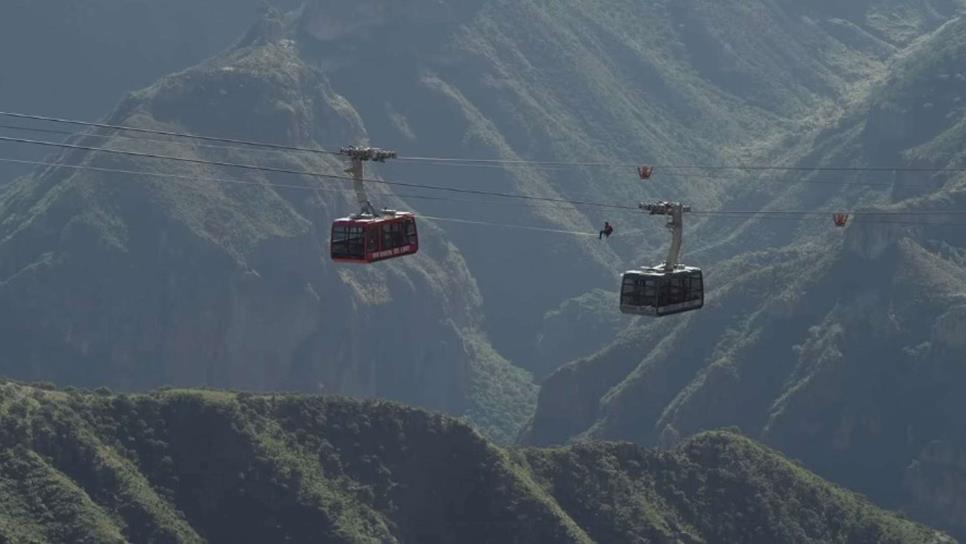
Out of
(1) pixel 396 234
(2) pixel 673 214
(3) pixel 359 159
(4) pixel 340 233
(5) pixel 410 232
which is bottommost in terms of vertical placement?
(4) pixel 340 233

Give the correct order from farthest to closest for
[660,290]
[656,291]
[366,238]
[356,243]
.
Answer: [356,243] < [366,238] < [660,290] < [656,291]

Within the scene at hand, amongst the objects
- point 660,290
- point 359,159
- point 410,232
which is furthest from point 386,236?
point 660,290

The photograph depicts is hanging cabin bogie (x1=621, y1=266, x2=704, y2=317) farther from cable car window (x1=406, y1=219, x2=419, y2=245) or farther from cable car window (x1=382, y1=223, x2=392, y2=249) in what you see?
cable car window (x1=382, y1=223, x2=392, y2=249)

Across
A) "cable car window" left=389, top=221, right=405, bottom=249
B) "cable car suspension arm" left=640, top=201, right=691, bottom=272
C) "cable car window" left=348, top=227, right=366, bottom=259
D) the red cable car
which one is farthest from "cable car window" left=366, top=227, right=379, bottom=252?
"cable car suspension arm" left=640, top=201, right=691, bottom=272

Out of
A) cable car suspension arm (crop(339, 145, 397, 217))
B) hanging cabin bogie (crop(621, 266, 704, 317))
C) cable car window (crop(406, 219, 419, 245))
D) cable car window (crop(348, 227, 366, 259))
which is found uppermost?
cable car suspension arm (crop(339, 145, 397, 217))

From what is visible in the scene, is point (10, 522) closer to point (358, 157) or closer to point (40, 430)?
point (40, 430)

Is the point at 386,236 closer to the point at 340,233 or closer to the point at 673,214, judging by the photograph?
the point at 340,233

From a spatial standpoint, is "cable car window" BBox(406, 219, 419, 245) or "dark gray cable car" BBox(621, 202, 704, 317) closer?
"dark gray cable car" BBox(621, 202, 704, 317)
